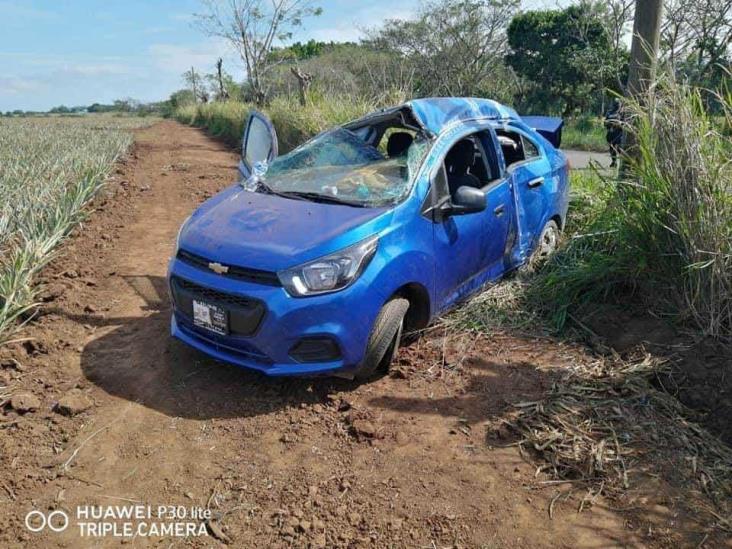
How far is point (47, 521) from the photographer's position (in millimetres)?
2438

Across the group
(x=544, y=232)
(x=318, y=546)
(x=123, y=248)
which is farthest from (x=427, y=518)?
(x=123, y=248)

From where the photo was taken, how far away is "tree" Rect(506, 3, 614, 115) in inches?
846

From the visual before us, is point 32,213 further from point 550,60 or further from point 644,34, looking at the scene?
point 550,60

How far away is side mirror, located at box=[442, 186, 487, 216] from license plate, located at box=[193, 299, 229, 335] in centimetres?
160

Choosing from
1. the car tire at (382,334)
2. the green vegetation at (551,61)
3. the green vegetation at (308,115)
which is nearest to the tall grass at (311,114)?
the green vegetation at (308,115)

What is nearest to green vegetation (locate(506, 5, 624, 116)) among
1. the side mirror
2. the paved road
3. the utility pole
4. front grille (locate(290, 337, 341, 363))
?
the paved road

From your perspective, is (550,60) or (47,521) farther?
(550,60)

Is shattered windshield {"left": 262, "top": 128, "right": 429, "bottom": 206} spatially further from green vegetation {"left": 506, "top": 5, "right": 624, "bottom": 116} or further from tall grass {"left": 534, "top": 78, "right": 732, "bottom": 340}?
green vegetation {"left": 506, "top": 5, "right": 624, "bottom": 116}

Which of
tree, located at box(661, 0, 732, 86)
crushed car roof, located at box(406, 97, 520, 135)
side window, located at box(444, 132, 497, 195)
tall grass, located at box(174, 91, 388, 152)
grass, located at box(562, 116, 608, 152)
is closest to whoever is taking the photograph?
crushed car roof, located at box(406, 97, 520, 135)

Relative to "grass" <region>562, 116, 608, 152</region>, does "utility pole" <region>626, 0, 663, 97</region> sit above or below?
above

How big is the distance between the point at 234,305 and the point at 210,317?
22cm

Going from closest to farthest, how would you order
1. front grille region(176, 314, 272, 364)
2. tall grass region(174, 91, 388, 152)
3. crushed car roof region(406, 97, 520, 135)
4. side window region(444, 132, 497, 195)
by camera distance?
front grille region(176, 314, 272, 364) < crushed car roof region(406, 97, 520, 135) < side window region(444, 132, 497, 195) < tall grass region(174, 91, 388, 152)

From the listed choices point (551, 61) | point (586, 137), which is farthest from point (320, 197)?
point (551, 61)

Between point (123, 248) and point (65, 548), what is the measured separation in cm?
464
